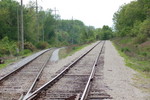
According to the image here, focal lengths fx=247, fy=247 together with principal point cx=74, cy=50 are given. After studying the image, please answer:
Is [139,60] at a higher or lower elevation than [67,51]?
higher

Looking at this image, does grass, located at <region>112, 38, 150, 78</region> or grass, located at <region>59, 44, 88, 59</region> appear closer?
grass, located at <region>112, 38, 150, 78</region>

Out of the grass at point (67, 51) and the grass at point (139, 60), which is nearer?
the grass at point (139, 60)

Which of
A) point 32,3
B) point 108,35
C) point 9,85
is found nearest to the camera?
point 9,85

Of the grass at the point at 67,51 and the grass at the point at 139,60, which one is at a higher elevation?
the grass at the point at 139,60

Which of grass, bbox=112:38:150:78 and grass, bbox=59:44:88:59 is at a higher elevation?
grass, bbox=112:38:150:78

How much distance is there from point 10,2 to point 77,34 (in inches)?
4856

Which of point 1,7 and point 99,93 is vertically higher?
point 1,7

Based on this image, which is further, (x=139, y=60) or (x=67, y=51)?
(x=67, y=51)

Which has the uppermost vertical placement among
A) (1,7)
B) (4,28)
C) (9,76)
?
(1,7)

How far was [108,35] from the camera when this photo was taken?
13350cm

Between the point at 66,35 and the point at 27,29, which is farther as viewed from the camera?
the point at 66,35

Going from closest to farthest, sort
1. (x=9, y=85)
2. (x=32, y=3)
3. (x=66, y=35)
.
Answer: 1. (x=9, y=85)
2. (x=32, y=3)
3. (x=66, y=35)

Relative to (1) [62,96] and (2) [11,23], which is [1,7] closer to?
(2) [11,23]

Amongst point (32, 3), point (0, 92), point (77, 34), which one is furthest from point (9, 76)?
point (77, 34)
